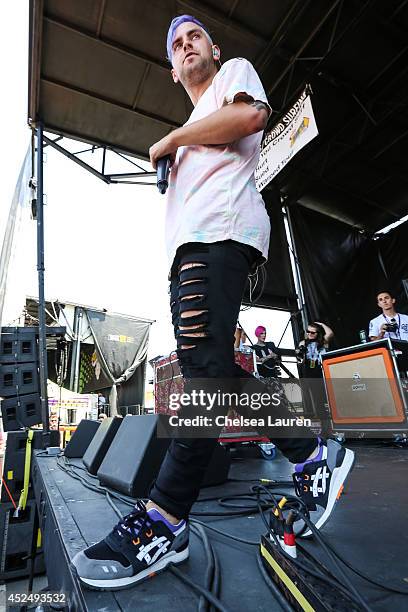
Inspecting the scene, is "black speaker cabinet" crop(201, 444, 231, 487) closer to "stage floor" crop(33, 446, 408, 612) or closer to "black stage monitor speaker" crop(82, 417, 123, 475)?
"stage floor" crop(33, 446, 408, 612)

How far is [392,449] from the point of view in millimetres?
2855

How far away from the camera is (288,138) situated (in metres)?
4.26

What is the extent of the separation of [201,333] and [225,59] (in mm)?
A: 4965

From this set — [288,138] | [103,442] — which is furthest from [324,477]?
[288,138]

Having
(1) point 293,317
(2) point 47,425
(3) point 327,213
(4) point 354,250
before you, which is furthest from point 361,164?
(2) point 47,425

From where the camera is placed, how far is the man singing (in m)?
0.72

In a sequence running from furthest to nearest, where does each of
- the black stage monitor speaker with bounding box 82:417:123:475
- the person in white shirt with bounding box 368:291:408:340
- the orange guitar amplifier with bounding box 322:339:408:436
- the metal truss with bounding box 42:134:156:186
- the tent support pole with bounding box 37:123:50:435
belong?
1. the metal truss with bounding box 42:134:156:186
2. the person in white shirt with bounding box 368:291:408:340
3. the tent support pole with bounding box 37:123:50:435
4. the orange guitar amplifier with bounding box 322:339:408:436
5. the black stage monitor speaker with bounding box 82:417:123:475

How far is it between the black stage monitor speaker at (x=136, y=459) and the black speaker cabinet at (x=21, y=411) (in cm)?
242

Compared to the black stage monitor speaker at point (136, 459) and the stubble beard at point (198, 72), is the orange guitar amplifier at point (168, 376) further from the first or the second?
the stubble beard at point (198, 72)

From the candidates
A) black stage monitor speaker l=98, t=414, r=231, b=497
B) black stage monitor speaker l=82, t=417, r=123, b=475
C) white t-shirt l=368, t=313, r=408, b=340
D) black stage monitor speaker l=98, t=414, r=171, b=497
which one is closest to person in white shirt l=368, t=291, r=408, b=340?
white t-shirt l=368, t=313, r=408, b=340

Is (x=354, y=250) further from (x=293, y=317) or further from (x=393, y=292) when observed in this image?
(x=293, y=317)

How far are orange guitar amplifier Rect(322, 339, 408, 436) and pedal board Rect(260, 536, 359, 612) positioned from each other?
2674 mm

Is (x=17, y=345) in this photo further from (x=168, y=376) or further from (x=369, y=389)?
(x=369, y=389)

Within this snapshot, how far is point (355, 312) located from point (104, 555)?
704 centimetres
